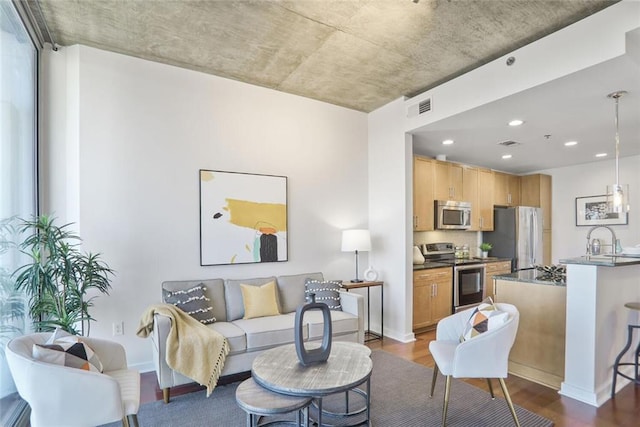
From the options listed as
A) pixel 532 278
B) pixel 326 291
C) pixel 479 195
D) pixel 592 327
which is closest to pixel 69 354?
pixel 326 291

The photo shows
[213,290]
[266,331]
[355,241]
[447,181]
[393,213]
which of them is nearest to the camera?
[266,331]

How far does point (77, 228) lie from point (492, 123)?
169 inches

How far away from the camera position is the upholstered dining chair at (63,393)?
165 centimetres

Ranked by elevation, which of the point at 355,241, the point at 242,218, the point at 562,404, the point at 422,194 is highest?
the point at 422,194

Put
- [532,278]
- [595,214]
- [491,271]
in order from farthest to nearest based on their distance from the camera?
1. [595,214]
2. [491,271]
3. [532,278]

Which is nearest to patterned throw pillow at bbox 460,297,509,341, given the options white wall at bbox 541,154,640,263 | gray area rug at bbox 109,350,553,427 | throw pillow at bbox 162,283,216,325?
gray area rug at bbox 109,350,553,427

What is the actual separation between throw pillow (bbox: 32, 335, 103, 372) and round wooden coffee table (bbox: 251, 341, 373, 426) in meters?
0.95

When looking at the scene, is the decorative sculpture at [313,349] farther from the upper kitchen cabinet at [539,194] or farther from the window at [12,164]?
the upper kitchen cabinet at [539,194]

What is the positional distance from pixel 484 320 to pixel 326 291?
172 cm

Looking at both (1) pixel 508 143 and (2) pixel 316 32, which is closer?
(2) pixel 316 32

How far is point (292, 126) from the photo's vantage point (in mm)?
4145

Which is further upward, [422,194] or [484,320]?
[422,194]

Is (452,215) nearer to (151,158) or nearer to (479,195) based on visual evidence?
(479,195)

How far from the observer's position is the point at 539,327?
3.14 meters
